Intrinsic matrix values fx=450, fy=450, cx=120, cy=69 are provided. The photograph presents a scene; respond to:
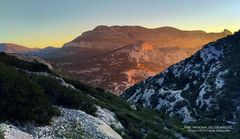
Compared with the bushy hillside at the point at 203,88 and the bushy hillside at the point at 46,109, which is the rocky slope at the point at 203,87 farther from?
the bushy hillside at the point at 46,109

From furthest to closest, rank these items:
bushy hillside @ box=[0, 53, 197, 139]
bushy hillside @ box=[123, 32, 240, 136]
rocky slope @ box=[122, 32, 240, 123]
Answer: rocky slope @ box=[122, 32, 240, 123] < bushy hillside @ box=[123, 32, 240, 136] < bushy hillside @ box=[0, 53, 197, 139]

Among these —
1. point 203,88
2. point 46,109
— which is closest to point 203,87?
point 203,88

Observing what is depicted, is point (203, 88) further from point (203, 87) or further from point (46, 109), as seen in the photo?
point (46, 109)

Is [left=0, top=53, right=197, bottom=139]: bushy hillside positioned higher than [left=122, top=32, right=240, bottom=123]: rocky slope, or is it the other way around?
[left=0, top=53, right=197, bottom=139]: bushy hillside

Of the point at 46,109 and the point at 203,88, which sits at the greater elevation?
the point at 46,109

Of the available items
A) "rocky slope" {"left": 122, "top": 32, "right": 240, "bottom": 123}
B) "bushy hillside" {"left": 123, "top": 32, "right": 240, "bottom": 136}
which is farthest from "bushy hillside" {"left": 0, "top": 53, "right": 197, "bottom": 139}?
"rocky slope" {"left": 122, "top": 32, "right": 240, "bottom": 123}

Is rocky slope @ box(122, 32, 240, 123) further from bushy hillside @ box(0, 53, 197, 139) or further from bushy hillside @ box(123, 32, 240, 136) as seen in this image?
bushy hillside @ box(0, 53, 197, 139)

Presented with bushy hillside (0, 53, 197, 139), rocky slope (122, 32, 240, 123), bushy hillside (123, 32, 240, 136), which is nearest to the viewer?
bushy hillside (0, 53, 197, 139)

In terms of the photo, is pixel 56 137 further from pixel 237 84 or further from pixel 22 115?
pixel 237 84

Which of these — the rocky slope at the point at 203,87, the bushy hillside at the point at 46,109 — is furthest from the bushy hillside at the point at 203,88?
the bushy hillside at the point at 46,109
